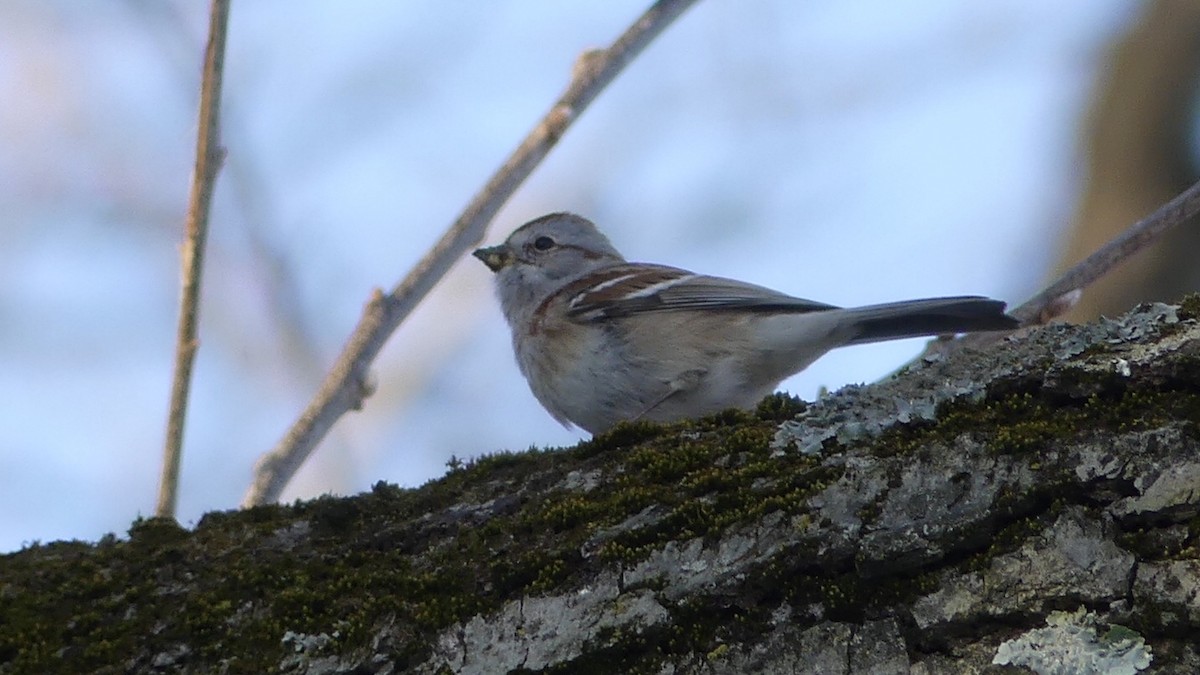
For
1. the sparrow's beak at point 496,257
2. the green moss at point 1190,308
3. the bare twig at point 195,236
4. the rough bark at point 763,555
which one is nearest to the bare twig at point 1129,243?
the green moss at point 1190,308

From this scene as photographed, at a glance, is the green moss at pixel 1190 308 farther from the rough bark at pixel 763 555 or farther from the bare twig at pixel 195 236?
the bare twig at pixel 195 236

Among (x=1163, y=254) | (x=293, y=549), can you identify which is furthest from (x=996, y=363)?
(x=1163, y=254)

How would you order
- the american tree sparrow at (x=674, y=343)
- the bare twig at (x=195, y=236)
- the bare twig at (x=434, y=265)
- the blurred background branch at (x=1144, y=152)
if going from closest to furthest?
the bare twig at (x=195, y=236), the bare twig at (x=434, y=265), the american tree sparrow at (x=674, y=343), the blurred background branch at (x=1144, y=152)

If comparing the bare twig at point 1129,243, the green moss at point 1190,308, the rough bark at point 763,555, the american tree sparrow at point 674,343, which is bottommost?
the rough bark at point 763,555

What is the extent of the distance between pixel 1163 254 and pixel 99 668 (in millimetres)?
5024

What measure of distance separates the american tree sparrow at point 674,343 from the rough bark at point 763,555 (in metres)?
1.96

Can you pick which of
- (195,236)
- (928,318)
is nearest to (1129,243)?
(928,318)

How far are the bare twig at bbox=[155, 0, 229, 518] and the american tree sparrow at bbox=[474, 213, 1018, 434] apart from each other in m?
1.51

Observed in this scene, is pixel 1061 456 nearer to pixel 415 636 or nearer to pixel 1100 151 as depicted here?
pixel 415 636

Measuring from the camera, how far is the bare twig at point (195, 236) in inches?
141

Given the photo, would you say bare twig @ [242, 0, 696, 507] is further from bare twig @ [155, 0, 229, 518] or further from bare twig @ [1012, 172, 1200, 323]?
bare twig @ [1012, 172, 1200, 323]

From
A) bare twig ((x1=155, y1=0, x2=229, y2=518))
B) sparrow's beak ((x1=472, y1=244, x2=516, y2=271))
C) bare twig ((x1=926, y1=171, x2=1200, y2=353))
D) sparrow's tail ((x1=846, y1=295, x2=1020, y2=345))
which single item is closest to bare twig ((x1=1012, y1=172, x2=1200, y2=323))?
bare twig ((x1=926, y1=171, x2=1200, y2=353))

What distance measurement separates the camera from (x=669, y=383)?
4.52 metres

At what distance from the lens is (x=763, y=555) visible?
1.98 meters
